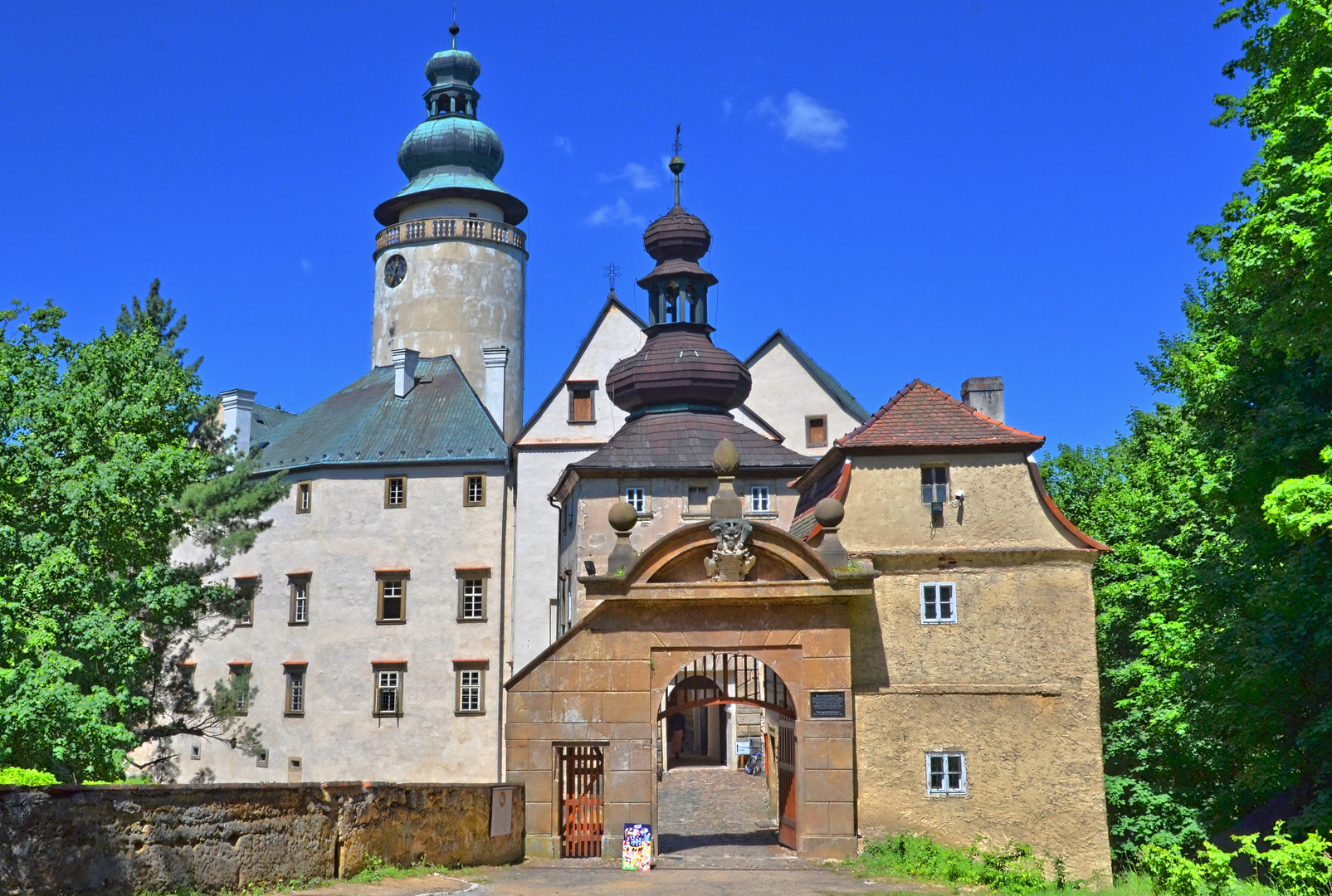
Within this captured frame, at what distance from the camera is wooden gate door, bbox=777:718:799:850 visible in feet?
76.5

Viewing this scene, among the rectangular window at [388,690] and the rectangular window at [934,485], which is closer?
the rectangular window at [934,485]

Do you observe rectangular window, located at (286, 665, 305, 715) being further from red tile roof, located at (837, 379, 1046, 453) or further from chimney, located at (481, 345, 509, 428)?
red tile roof, located at (837, 379, 1046, 453)

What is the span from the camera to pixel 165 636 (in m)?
32.0

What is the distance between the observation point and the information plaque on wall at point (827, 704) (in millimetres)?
22547

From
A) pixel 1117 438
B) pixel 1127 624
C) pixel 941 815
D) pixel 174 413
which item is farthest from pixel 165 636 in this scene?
pixel 1117 438

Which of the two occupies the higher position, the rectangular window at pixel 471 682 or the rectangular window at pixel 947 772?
the rectangular window at pixel 471 682

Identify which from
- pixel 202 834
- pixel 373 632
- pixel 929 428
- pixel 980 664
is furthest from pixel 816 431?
pixel 202 834

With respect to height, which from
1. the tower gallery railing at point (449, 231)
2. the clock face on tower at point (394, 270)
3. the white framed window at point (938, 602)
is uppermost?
the tower gallery railing at point (449, 231)

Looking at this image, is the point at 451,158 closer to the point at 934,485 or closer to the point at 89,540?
the point at 89,540

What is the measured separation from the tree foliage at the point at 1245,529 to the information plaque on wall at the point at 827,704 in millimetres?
7008

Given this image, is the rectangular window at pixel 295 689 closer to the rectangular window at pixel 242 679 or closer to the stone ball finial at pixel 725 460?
the rectangular window at pixel 242 679

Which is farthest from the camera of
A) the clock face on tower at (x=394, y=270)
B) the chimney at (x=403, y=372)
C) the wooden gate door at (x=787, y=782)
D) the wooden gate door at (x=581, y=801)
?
the clock face on tower at (x=394, y=270)

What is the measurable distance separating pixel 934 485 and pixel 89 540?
54.2 feet

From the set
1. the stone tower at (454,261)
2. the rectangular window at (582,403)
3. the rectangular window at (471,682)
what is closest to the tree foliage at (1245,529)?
the rectangular window at (582,403)
